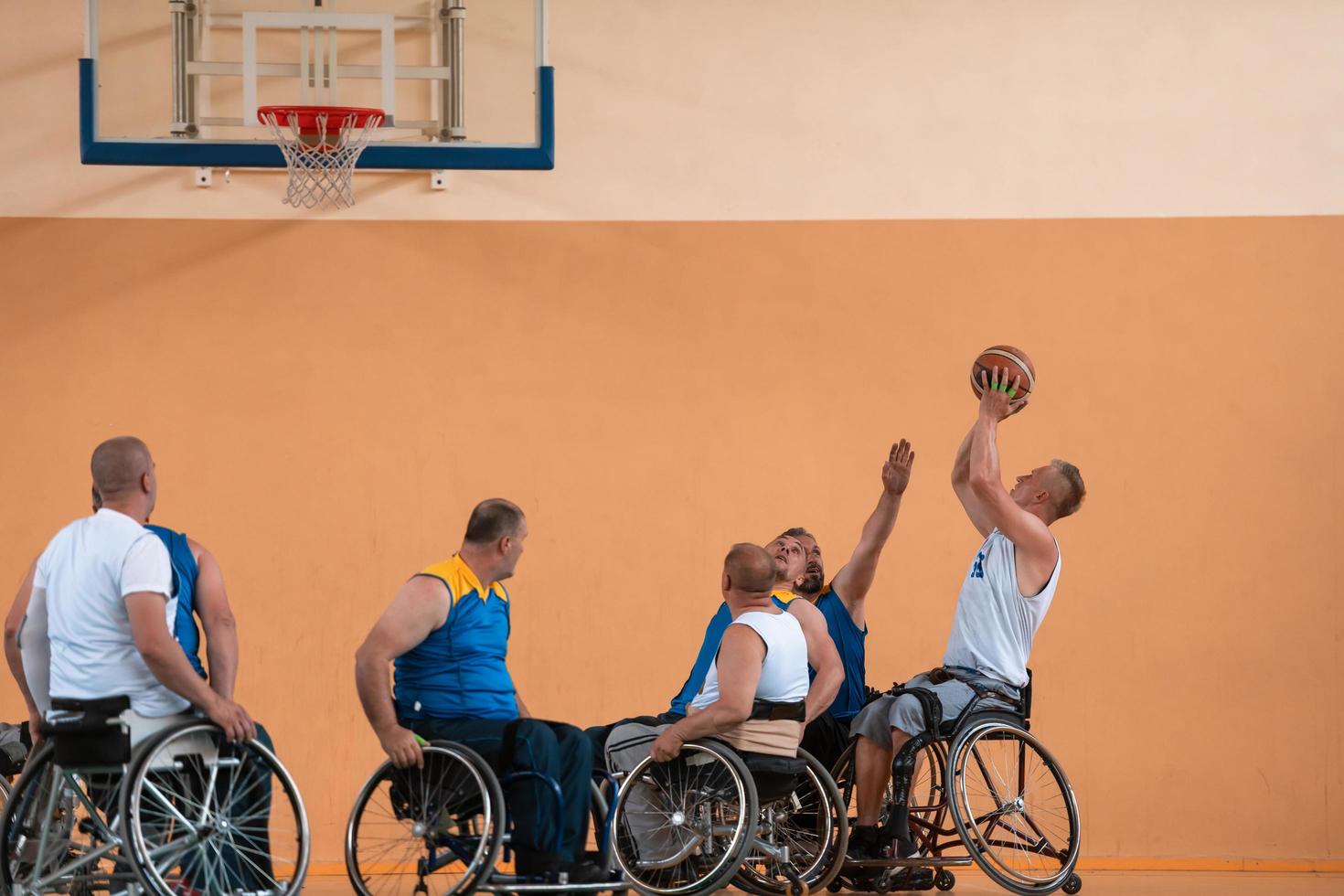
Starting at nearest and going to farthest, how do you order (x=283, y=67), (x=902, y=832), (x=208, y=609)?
1. (x=208, y=609)
2. (x=902, y=832)
3. (x=283, y=67)

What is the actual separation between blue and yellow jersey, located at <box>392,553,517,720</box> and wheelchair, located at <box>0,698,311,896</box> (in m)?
0.42

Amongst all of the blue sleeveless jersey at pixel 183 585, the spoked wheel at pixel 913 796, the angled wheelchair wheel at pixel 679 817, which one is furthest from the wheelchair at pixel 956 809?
the blue sleeveless jersey at pixel 183 585

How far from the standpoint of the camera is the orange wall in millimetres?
5359

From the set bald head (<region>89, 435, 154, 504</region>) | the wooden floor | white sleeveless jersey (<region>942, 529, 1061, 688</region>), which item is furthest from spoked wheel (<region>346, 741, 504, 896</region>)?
white sleeveless jersey (<region>942, 529, 1061, 688</region>)

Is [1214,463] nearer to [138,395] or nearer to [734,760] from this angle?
[734,760]

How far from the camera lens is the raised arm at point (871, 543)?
4863 millimetres

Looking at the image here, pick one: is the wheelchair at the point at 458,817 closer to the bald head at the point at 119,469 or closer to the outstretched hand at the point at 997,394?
the bald head at the point at 119,469

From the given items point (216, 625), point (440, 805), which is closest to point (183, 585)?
point (216, 625)

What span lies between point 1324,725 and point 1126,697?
72cm

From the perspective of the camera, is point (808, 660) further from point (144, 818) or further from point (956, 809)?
point (144, 818)

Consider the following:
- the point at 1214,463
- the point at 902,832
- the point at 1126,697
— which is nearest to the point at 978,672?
the point at 902,832

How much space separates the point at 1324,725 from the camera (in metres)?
5.37

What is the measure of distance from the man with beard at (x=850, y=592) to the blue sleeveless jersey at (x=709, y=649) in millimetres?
312

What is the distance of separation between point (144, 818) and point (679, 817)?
134 cm
